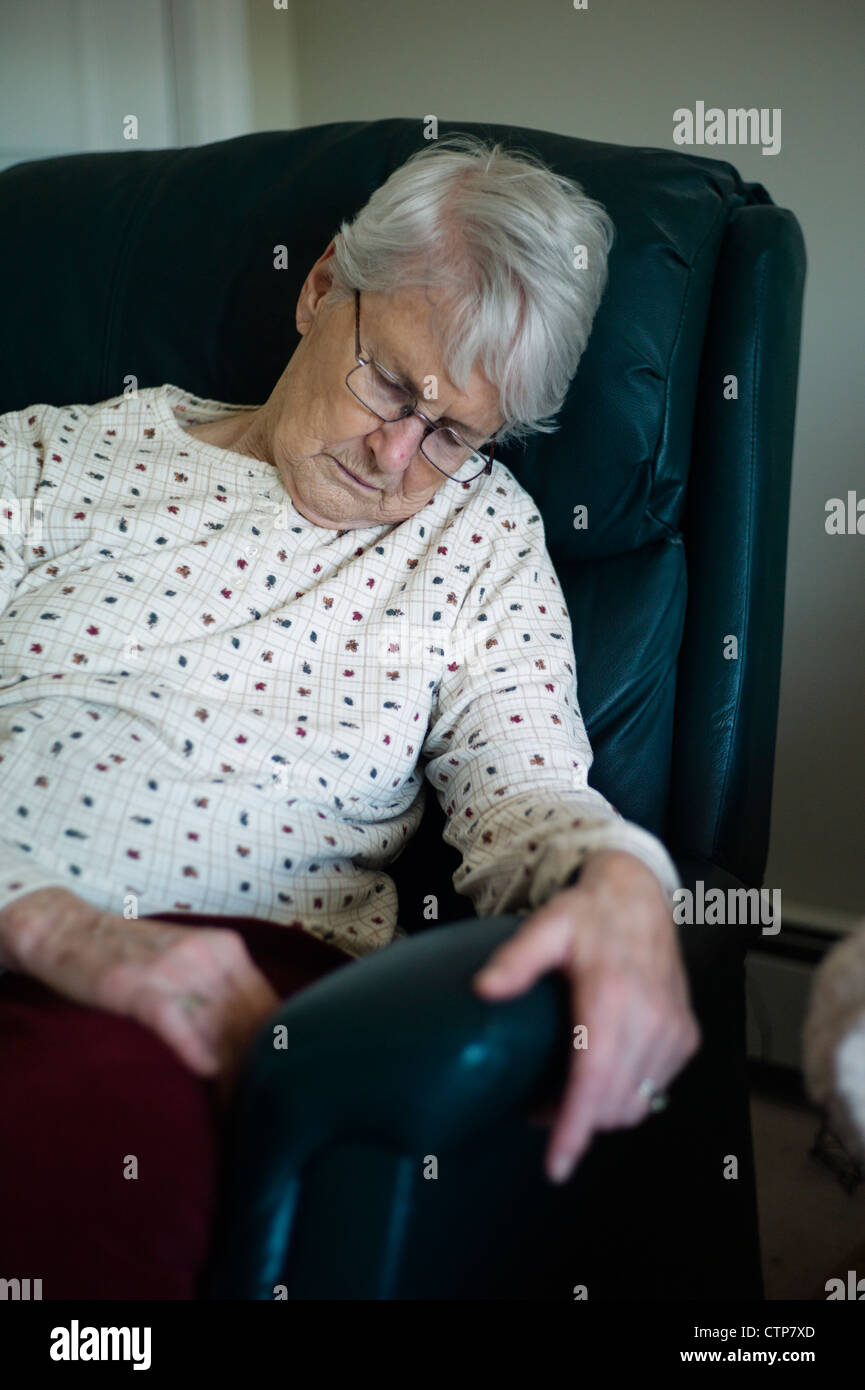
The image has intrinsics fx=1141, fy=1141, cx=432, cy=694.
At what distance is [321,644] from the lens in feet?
3.67

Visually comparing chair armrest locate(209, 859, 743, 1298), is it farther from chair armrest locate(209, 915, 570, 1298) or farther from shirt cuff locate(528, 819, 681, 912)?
shirt cuff locate(528, 819, 681, 912)

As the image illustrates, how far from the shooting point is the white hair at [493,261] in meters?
1.06

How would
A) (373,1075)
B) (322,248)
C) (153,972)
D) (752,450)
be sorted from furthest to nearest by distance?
1. (322,248)
2. (752,450)
3. (153,972)
4. (373,1075)

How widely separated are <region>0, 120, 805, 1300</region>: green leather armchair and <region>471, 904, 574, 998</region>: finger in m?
0.01

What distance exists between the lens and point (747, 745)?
1.19m

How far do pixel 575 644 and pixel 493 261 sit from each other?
398mm

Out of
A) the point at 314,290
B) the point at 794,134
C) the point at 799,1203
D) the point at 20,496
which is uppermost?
the point at 794,134

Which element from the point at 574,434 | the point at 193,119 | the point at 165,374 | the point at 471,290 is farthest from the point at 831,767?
the point at 193,119

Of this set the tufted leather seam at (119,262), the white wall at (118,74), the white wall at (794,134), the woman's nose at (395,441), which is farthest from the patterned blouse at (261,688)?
the white wall at (118,74)

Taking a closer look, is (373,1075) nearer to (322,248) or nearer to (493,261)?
(493,261)

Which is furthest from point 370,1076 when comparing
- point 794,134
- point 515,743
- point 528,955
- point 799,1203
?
point 794,134

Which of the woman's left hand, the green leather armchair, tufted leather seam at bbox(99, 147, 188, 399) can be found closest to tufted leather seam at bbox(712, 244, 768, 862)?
the green leather armchair

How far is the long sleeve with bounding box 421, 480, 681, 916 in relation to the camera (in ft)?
2.94

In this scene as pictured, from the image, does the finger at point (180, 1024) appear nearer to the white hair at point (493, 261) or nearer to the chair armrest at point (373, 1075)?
the chair armrest at point (373, 1075)
